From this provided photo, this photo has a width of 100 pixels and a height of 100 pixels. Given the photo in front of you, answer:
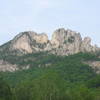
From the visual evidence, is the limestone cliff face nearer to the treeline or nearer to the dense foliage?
the dense foliage

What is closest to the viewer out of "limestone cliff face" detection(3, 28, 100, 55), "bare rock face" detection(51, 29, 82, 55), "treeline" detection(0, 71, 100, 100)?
"treeline" detection(0, 71, 100, 100)

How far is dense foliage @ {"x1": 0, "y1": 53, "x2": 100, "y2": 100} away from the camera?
80.4 m

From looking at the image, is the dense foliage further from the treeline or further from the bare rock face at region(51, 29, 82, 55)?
the bare rock face at region(51, 29, 82, 55)

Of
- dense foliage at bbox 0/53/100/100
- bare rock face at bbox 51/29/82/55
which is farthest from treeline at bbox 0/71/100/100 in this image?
bare rock face at bbox 51/29/82/55

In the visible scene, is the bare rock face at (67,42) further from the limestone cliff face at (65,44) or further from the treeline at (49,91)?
the treeline at (49,91)

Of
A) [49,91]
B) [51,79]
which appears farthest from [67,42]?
[49,91]

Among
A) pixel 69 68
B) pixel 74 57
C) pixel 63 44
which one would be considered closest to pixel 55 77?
pixel 69 68

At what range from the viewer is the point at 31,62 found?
190 metres

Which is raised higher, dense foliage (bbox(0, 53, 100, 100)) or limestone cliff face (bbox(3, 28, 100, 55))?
limestone cliff face (bbox(3, 28, 100, 55))

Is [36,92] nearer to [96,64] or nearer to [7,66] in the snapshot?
[96,64]

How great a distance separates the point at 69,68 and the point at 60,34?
3496cm

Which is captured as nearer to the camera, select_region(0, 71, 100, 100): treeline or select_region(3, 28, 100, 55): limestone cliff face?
select_region(0, 71, 100, 100): treeline

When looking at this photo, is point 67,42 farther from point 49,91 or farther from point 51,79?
point 49,91

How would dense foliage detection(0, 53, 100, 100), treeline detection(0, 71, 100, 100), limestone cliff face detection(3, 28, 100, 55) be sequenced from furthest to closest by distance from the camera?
1. limestone cliff face detection(3, 28, 100, 55)
2. dense foliage detection(0, 53, 100, 100)
3. treeline detection(0, 71, 100, 100)
